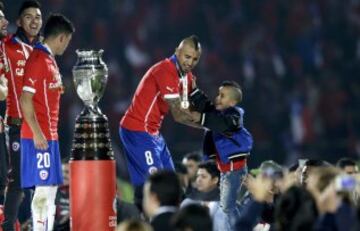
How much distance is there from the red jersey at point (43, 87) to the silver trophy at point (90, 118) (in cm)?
30

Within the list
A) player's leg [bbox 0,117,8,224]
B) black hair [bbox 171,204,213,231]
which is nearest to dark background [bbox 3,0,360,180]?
player's leg [bbox 0,117,8,224]

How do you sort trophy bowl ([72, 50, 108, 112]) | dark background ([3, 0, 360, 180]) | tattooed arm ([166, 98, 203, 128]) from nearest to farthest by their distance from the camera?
→ trophy bowl ([72, 50, 108, 112]) → tattooed arm ([166, 98, 203, 128]) → dark background ([3, 0, 360, 180])

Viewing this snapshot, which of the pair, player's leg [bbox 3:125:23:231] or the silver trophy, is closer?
the silver trophy

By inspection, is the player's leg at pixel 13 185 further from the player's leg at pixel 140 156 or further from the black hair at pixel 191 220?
the black hair at pixel 191 220

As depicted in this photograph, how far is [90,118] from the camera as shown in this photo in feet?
33.2

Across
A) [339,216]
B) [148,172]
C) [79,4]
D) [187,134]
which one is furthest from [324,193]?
[79,4]

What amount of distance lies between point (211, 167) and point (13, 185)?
2.65 m

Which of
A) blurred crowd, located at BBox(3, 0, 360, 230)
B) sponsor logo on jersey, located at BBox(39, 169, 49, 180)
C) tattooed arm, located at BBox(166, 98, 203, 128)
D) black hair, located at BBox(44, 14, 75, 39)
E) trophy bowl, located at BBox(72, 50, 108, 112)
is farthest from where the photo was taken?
blurred crowd, located at BBox(3, 0, 360, 230)

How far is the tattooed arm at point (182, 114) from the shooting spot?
11.0 m

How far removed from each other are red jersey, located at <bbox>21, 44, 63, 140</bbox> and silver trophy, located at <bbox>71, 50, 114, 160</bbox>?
30 centimetres

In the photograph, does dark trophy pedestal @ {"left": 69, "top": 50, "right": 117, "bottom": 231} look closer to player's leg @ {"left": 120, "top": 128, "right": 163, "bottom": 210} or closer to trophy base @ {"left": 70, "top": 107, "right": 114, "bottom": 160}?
trophy base @ {"left": 70, "top": 107, "right": 114, "bottom": 160}

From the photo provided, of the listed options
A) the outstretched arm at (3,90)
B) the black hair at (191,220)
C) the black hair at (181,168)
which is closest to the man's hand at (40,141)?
the outstretched arm at (3,90)

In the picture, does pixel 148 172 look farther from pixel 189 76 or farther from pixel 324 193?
pixel 324 193

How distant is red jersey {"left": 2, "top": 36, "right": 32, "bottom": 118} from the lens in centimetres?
1077
